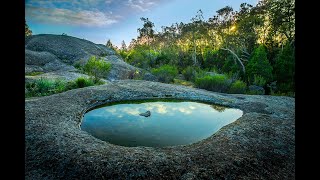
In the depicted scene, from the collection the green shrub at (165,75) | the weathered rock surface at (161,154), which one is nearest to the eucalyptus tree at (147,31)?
the green shrub at (165,75)

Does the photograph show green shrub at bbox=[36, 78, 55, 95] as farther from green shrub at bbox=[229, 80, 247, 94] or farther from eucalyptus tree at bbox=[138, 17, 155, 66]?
eucalyptus tree at bbox=[138, 17, 155, 66]

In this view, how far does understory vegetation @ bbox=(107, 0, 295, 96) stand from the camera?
15.4 m

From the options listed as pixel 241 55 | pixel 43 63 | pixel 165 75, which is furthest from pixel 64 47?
pixel 241 55

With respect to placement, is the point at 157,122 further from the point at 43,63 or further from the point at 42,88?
the point at 43,63

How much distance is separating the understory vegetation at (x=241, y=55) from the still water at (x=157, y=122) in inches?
240

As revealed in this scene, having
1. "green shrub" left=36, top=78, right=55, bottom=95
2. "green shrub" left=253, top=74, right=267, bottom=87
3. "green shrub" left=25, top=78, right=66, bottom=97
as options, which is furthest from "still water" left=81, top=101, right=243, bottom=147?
"green shrub" left=253, top=74, right=267, bottom=87

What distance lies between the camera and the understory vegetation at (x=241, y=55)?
1545cm

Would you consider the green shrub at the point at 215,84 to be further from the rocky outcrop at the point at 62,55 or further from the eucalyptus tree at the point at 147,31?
the eucalyptus tree at the point at 147,31

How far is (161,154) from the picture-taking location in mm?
5301

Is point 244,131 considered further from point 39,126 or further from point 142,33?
point 142,33

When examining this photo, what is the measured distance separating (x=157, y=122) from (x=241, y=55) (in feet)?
53.6

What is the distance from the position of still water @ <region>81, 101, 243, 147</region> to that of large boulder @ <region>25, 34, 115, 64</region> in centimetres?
1796

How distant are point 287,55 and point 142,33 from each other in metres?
29.6

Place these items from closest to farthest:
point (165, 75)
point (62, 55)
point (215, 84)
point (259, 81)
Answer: point (215, 84), point (259, 81), point (165, 75), point (62, 55)
